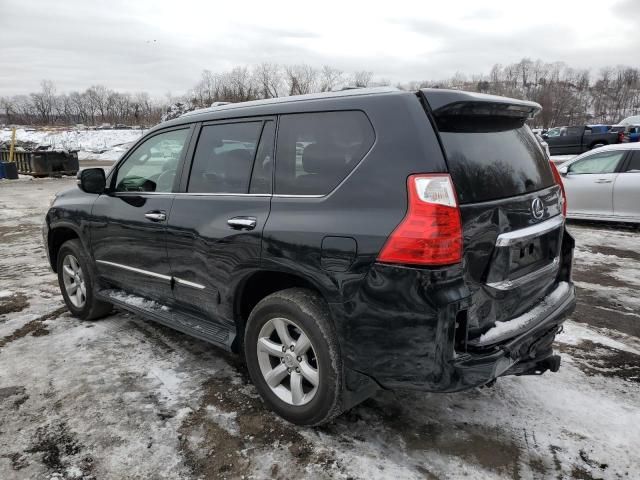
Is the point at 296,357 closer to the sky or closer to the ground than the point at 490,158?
closer to the ground

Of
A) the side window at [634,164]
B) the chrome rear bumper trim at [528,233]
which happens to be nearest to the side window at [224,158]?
the chrome rear bumper trim at [528,233]

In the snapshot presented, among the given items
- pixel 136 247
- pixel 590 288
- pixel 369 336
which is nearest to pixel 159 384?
pixel 136 247

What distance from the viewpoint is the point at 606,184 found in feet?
27.6

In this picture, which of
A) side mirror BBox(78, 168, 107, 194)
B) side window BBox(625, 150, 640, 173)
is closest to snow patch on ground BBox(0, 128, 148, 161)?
side window BBox(625, 150, 640, 173)

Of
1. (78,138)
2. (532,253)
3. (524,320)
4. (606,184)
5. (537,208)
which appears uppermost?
(78,138)

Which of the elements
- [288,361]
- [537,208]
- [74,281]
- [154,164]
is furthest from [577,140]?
[288,361]

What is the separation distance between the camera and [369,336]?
93.1 inches

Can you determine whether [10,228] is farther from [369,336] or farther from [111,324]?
[369,336]

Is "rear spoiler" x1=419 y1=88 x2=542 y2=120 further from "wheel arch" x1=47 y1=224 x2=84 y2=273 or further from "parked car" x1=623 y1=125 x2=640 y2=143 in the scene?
"parked car" x1=623 y1=125 x2=640 y2=143

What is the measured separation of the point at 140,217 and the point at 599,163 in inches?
322

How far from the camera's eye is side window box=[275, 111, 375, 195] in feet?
8.23

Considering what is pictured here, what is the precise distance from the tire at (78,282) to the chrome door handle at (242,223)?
205 cm

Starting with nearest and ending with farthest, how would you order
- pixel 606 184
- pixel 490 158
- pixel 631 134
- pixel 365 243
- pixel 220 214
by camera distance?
pixel 365 243
pixel 490 158
pixel 220 214
pixel 606 184
pixel 631 134

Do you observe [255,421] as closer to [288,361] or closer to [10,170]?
[288,361]
